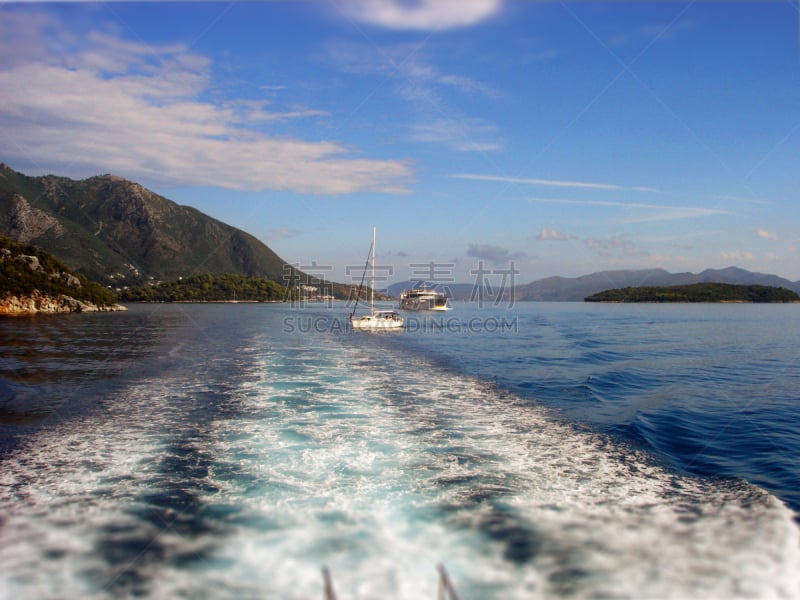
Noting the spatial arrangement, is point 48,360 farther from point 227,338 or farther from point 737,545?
point 737,545

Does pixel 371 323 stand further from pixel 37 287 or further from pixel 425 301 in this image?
pixel 425 301

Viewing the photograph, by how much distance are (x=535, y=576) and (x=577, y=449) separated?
640cm

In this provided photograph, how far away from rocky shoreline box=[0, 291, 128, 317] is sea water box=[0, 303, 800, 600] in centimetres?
6510

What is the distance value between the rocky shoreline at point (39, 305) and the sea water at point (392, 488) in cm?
6510

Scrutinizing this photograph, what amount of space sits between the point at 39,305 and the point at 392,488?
89587 millimetres

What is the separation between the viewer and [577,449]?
11.7 metres

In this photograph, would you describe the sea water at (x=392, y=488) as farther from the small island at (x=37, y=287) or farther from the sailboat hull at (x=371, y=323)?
the small island at (x=37, y=287)

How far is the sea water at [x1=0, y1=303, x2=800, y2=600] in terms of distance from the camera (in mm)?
5973

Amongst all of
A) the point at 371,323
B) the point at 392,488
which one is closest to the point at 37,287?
the point at 371,323

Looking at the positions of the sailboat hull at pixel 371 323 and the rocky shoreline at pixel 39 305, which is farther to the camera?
the rocky shoreline at pixel 39 305

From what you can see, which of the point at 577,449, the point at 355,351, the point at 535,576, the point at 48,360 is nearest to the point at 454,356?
the point at 355,351

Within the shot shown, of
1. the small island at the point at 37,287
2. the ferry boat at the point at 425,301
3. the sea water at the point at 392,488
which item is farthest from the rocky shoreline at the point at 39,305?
the ferry boat at the point at 425,301

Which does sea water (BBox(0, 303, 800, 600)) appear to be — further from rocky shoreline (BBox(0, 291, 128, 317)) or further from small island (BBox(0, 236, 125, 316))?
small island (BBox(0, 236, 125, 316))

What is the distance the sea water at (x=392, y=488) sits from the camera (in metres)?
5.97
